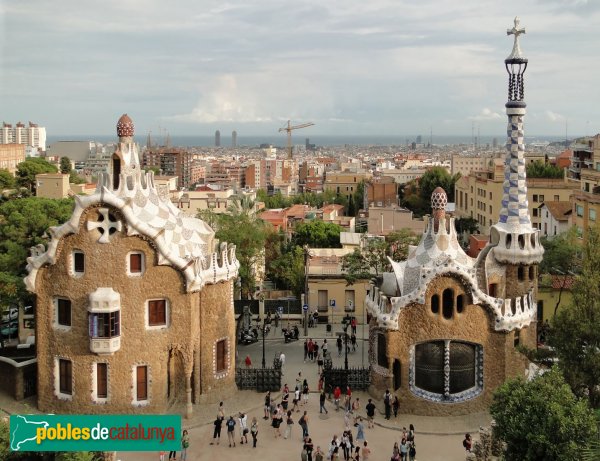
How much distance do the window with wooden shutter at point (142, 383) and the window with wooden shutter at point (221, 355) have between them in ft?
11.9

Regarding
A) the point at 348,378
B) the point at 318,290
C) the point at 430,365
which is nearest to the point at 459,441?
the point at 430,365

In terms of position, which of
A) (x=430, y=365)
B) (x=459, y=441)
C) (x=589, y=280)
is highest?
(x=589, y=280)

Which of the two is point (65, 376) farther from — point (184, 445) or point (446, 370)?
point (446, 370)

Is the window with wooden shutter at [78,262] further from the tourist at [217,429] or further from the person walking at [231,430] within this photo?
the person walking at [231,430]

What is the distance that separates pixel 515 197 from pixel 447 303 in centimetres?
622

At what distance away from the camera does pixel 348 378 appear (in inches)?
1342

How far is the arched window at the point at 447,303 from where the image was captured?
31312 millimetres

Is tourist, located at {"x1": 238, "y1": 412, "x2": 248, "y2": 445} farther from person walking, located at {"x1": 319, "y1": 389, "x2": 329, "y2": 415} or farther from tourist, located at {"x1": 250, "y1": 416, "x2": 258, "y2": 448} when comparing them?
person walking, located at {"x1": 319, "y1": 389, "x2": 329, "y2": 415}

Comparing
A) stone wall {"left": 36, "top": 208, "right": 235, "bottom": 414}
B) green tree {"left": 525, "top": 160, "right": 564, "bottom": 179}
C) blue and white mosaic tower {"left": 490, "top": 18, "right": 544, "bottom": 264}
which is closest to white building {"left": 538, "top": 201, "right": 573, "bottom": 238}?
green tree {"left": 525, "top": 160, "right": 564, "bottom": 179}

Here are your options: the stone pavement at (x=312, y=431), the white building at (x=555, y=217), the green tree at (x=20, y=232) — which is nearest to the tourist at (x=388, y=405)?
the stone pavement at (x=312, y=431)

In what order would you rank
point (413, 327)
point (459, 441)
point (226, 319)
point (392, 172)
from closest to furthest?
point (459, 441), point (413, 327), point (226, 319), point (392, 172)

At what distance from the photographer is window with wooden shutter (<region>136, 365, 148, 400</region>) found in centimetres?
3120

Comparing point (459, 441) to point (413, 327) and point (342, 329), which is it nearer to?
point (413, 327)

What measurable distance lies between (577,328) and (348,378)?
1105 centimetres
